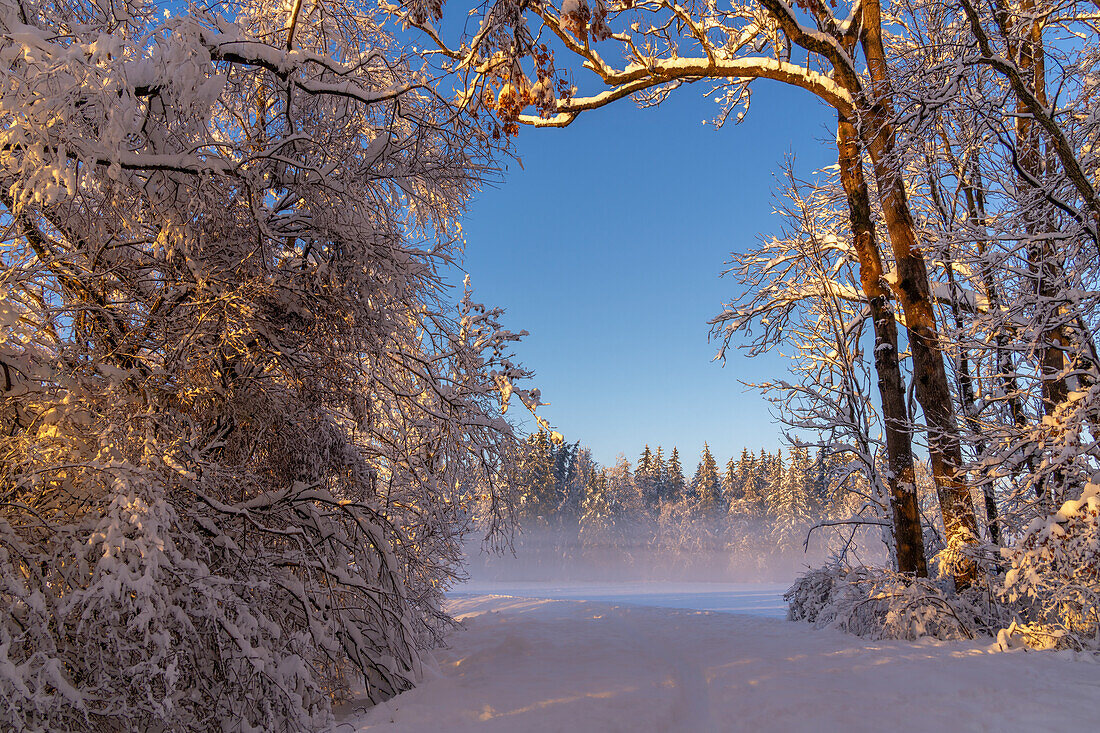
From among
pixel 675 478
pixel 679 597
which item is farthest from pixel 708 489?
pixel 679 597

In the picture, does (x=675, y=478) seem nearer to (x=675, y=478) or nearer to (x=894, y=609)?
(x=675, y=478)

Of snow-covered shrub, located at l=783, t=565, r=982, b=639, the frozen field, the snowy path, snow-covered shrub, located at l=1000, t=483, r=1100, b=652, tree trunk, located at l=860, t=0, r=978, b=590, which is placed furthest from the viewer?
the frozen field

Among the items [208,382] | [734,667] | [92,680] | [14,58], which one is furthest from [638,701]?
[14,58]

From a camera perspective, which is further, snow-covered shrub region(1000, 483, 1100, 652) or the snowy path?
snow-covered shrub region(1000, 483, 1100, 652)

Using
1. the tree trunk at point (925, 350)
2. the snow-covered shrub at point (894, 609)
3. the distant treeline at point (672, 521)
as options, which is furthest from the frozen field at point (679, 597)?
the distant treeline at point (672, 521)

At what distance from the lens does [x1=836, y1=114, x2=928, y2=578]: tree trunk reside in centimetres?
799

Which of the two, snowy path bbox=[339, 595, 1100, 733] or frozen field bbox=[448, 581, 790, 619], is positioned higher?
snowy path bbox=[339, 595, 1100, 733]

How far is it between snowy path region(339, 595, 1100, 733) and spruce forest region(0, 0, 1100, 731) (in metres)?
0.05

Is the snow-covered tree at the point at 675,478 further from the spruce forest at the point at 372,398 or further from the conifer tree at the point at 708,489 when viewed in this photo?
the spruce forest at the point at 372,398

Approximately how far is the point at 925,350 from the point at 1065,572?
3053 mm

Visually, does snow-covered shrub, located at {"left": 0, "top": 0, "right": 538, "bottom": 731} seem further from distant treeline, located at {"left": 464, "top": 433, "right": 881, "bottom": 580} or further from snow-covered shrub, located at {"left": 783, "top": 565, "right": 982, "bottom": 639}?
distant treeline, located at {"left": 464, "top": 433, "right": 881, "bottom": 580}

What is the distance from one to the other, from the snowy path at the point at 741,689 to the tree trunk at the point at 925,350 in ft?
5.13

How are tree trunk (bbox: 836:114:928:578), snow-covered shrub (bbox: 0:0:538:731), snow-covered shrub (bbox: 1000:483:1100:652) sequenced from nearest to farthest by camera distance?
snow-covered shrub (bbox: 0:0:538:731), snow-covered shrub (bbox: 1000:483:1100:652), tree trunk (bbox: 836:114:928:578)

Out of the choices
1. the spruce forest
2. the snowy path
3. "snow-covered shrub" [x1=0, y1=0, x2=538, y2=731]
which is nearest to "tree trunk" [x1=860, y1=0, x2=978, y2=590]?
the spruce forest
